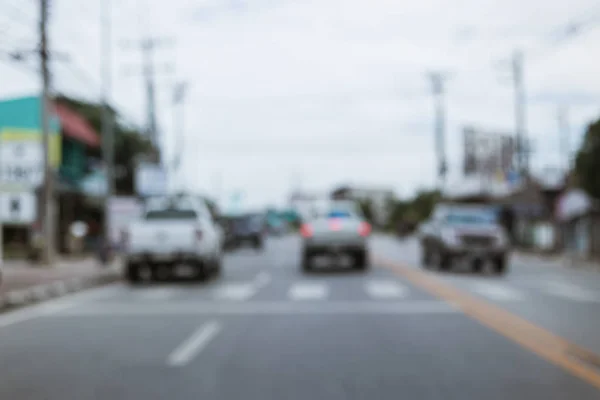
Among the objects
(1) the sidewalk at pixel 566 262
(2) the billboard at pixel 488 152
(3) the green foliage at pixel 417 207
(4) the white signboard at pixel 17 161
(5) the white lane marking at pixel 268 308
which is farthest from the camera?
(3) the green foliage at pixel 417 207

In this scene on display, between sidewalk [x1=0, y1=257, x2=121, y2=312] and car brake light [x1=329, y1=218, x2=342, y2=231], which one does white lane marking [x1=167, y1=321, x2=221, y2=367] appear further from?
car brake light [x1=329, y1=218, x2=342, y2=231]

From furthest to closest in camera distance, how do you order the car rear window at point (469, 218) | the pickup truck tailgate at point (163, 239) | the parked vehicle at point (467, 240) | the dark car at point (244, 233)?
the dark car at point (244, 233) < the car rear window at point (469, 218) < the parked vehicle at point (467, 240) < the pickup truck tailgate at point (163, 239)

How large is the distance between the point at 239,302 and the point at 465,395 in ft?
30.7

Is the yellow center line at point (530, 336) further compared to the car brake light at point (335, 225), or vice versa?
the car brake light at point (335, 225)

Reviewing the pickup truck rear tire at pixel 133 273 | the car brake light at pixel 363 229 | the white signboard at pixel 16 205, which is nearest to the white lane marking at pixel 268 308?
the pickup truck rear tire at pixel 133 273

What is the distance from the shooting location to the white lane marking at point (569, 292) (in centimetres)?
1705

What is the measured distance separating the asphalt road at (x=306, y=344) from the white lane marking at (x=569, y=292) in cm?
14

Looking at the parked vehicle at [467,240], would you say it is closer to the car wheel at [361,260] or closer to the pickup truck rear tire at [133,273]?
the car wheel at [361,260]

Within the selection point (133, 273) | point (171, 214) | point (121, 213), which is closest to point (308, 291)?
point (171, 214)

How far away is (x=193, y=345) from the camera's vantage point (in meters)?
10.3

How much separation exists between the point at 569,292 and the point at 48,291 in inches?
448

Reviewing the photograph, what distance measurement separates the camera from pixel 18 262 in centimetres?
3158

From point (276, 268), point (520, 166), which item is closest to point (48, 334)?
point (276, 268)

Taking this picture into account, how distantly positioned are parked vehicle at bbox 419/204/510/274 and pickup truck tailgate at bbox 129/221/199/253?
793 centimetres
